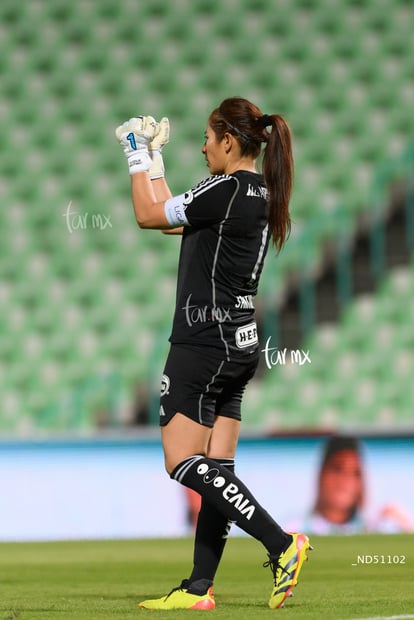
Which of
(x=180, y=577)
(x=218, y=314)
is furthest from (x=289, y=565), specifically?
(x=180, y=577)

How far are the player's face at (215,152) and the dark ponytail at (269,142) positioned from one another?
Result: 2 cm

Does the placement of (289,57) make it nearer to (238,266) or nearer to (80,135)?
(80,135)

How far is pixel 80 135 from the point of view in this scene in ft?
33.1

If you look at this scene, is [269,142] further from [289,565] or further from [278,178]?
[289,565]

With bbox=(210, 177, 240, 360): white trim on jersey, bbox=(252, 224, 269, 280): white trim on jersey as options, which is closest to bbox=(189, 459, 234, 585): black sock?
bbox=(210, 177, 240, 360): white trim on jersey

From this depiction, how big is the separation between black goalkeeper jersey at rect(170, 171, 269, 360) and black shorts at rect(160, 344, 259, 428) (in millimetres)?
32

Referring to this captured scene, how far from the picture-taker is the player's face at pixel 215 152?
372 centimetres

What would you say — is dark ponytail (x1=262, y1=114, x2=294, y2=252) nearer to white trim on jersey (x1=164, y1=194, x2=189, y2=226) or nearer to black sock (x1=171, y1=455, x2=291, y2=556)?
white trim on jersey (x1=164, y1=194, x2=189, y2=226)

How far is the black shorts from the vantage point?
3555 mm

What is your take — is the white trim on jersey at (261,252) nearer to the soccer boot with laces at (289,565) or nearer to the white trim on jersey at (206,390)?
the white trim on jersey at (206,390)

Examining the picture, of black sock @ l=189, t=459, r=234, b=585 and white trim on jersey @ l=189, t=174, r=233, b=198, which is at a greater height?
white trim on jersey @ l=189, t=174, r=233, b=198

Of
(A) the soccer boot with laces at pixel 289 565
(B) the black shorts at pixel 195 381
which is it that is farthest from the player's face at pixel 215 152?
(A) the soccer boot with laces at pixel 289 565

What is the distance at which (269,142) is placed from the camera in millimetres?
3701

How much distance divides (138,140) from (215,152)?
0.25 metres
